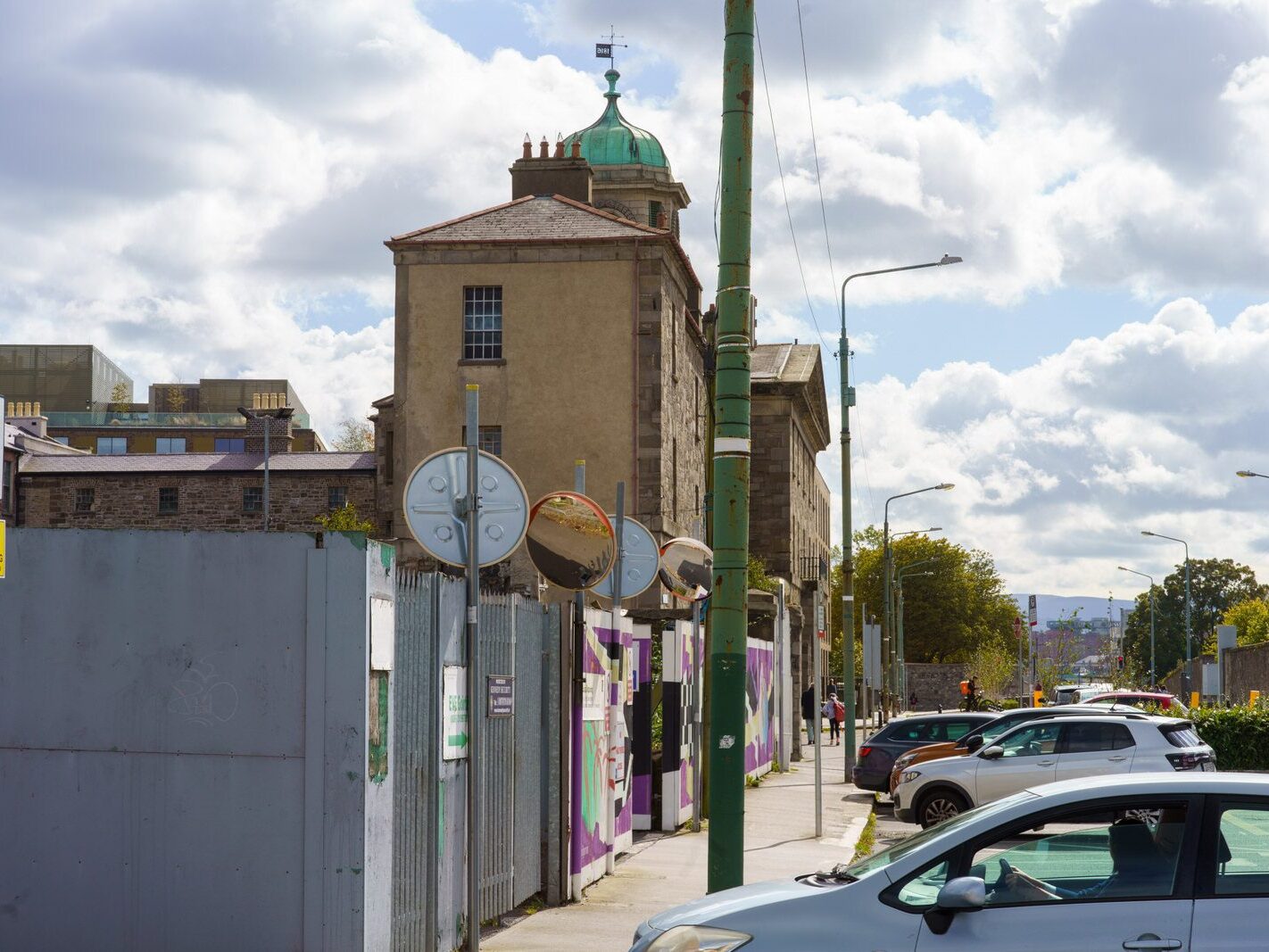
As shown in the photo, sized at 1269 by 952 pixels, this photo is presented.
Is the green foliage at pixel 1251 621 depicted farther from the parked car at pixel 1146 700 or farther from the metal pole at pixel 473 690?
the metal pole at pixel 473 690

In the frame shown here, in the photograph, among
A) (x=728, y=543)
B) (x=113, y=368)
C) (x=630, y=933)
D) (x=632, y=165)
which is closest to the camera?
(x=728, y=543)

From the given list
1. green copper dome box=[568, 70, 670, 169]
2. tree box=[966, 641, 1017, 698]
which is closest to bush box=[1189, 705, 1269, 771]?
green copper dome box=[568, 70, 670, 169]

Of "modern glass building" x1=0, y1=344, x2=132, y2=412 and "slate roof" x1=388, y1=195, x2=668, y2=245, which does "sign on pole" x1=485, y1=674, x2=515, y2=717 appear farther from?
"modern glass building" x1=0, y1=344, x2=132, y2=412

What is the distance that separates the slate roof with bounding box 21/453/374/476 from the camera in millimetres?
70562

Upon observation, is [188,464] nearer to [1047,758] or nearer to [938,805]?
[938,805]

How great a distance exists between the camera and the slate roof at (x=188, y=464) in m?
70.6

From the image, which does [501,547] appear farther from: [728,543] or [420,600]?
[728,543]

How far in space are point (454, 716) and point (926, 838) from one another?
409 centimetres

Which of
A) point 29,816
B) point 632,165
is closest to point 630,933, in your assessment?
point 29,816

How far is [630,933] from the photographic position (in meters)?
11.1

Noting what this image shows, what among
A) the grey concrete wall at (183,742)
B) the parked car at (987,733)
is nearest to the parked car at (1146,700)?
the parked car at (987,733)

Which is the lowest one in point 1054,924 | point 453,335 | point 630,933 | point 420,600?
point 630,933

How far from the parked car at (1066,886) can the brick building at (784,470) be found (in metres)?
51.5

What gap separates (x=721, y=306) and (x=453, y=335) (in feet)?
108
